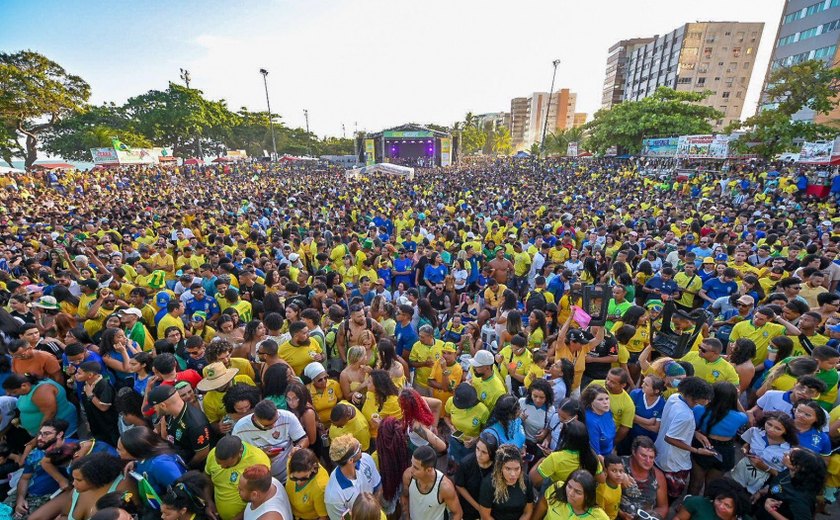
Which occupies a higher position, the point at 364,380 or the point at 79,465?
the point at 79,465

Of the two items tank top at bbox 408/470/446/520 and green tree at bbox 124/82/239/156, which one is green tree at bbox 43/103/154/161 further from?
tank top at bbox 408/470/446/520

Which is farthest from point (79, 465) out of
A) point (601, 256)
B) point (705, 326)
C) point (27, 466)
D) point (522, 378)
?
point (601, 256)

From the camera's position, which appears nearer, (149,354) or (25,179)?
(149,354)

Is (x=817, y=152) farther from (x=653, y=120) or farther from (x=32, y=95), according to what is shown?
(x=32, y=95)

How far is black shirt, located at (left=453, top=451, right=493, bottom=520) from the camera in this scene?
281 centimetres

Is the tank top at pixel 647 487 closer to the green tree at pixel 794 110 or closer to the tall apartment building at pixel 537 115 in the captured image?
the green tree at pixel 794 110

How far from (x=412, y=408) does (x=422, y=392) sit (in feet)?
6.06

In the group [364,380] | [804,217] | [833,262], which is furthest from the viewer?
[804,217]

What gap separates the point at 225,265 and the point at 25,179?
76.0 feet

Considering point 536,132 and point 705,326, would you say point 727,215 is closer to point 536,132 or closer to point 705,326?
point 705,326

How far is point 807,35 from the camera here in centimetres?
4025

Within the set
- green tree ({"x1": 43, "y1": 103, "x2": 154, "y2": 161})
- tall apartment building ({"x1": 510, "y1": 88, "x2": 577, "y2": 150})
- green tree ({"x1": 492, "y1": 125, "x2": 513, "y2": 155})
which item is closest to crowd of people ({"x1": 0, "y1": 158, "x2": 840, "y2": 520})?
green tree ({"x1": 43, "y1": 103, "x2": 154, "y2": 161})

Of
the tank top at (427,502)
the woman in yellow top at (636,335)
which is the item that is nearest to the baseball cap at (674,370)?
the woman in yellow top at (636,335)

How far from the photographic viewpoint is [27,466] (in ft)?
10.2
